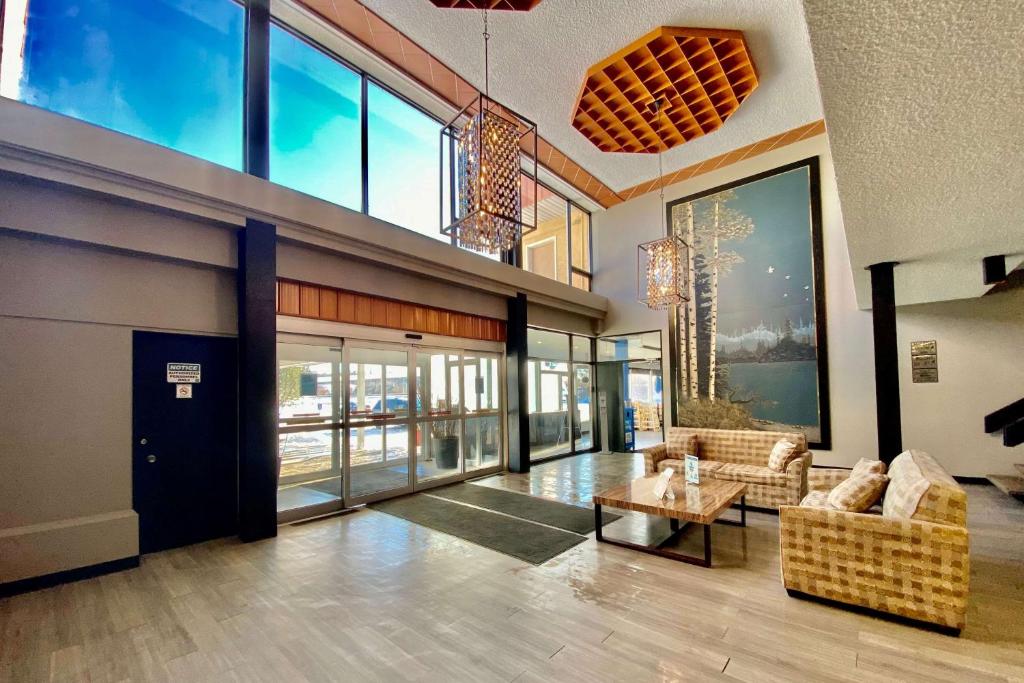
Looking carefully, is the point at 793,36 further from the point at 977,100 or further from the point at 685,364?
the point at 685,364

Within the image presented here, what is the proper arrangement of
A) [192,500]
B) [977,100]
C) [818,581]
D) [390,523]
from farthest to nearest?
[390,523] → [192,500] → [818,581] → [977,100]

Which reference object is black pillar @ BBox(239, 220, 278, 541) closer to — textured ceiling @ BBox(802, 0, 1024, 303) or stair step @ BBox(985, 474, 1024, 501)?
textured ceiling @ BBox(802, 0, 1024, 303)

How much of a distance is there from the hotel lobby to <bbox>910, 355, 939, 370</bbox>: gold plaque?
3cm

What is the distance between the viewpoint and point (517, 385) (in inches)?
289

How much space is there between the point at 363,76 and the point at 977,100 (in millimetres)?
5947

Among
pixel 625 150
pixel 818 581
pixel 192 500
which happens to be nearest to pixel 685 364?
pixel 625 150

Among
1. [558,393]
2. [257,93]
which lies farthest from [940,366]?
[257,93]

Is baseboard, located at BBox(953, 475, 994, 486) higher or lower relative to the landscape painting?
lower

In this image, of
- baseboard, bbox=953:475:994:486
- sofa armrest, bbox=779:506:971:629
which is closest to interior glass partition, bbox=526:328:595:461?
sofa armrest, bbox=779:506:971:629

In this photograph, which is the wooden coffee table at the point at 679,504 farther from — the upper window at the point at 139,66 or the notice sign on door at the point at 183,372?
the upper window at the point at 139,66

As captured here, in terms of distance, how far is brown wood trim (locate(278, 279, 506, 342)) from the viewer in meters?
4.75

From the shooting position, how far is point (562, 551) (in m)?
3.69

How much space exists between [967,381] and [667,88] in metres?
6.05

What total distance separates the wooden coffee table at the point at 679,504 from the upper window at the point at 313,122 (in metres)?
4.43
